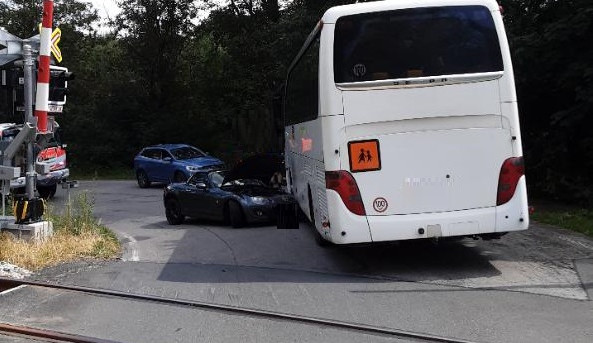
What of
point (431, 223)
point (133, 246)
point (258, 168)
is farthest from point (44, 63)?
point (258, 168)

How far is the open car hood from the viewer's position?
1442 centimetres

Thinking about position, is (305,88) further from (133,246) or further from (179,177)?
(179,177)

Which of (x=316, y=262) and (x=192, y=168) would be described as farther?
(x=192, y=168)

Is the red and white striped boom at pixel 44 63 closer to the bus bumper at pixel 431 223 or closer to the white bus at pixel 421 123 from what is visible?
the white bus at pixel 421 123

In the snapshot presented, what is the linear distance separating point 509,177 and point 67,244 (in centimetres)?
635

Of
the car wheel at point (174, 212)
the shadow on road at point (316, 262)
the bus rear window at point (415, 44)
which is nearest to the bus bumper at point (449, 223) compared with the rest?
the shadow on road at point (316, 262)

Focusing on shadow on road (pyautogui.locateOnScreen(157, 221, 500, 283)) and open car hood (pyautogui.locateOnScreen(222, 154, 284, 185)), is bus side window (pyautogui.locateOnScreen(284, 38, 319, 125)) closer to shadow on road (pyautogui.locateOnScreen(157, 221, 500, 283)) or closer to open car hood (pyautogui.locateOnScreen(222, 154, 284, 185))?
shadow on road (pyautogui.locateOnScreen(157, 221, 500, 283))

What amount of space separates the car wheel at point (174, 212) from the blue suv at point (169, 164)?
843cm

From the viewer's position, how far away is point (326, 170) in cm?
761

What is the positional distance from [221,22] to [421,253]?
27609 mm

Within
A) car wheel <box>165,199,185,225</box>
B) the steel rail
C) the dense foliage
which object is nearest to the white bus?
the steel rail

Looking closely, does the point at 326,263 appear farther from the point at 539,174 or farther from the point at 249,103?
the point at 249,103

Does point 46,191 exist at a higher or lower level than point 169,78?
lower

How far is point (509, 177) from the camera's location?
7449 mm
